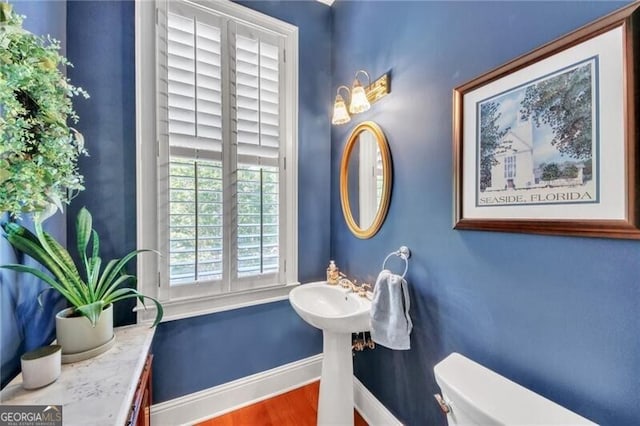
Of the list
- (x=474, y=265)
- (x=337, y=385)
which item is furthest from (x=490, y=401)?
(x=337, y=385)

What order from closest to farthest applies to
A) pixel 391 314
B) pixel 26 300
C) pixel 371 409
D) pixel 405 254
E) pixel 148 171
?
pixel 26 300, pixel 391 314, pixel 405 254, pixel 148 171, pixel 371 409

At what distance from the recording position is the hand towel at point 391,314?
1125mm

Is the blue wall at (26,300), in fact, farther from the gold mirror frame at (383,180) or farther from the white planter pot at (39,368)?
the gold mirror frame at (383,180)

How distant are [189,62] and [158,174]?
0.70 metres

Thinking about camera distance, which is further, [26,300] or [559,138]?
[26,300]

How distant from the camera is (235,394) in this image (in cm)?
163

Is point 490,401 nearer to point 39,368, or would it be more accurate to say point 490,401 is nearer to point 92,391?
point 92,391

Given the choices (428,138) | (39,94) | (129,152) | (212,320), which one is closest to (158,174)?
(129,152)

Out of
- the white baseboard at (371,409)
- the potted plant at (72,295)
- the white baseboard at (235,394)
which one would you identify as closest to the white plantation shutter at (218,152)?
the potted plant at (72,295)

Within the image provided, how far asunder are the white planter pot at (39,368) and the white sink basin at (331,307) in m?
0.93

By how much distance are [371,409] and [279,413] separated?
23.3 inches

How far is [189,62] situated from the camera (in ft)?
4.85

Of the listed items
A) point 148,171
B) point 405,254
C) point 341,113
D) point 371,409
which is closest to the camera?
point 405,254

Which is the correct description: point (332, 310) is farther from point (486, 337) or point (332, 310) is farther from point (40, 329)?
point (40, 329)
